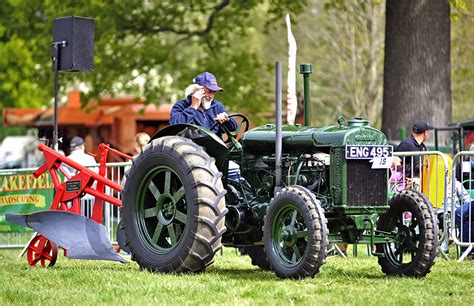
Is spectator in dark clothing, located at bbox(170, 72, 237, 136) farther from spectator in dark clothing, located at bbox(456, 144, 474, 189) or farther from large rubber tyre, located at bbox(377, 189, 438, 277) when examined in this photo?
spectator in dark clothing, located at bbox(456, 144, 474, 189)

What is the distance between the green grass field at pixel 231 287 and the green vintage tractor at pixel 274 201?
26cm

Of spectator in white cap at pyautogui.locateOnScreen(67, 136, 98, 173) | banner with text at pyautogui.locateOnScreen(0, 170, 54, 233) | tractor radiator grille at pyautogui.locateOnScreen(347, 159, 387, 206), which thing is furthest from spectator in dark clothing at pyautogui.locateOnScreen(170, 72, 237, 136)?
spectator in white cap at pyautogui.locateOnScreen(67, 136, 98, 173)

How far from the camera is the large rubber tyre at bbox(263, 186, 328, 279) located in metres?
9.85

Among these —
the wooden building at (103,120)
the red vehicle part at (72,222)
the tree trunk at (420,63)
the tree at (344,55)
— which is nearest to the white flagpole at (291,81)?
the red vehicle part at (72,222)

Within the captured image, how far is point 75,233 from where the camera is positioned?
1231 centimetres

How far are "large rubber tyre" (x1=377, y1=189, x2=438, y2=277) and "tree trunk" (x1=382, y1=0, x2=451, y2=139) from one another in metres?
10.6

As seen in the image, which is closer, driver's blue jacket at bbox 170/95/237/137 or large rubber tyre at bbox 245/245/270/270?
driver's blue jacket at bbox 170/95/237/137

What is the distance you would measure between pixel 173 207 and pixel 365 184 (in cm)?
183

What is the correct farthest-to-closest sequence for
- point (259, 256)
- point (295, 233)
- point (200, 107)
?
point (259, 256) < point (200, 107) < point (295, 233)

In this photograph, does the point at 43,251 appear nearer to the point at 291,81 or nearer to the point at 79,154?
the point at 291,81

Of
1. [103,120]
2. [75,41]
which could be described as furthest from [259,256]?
[103,120]

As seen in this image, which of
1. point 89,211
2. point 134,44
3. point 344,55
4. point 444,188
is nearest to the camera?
point 444,188

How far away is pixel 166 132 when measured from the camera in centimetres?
1161

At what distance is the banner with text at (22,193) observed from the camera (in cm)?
1656
